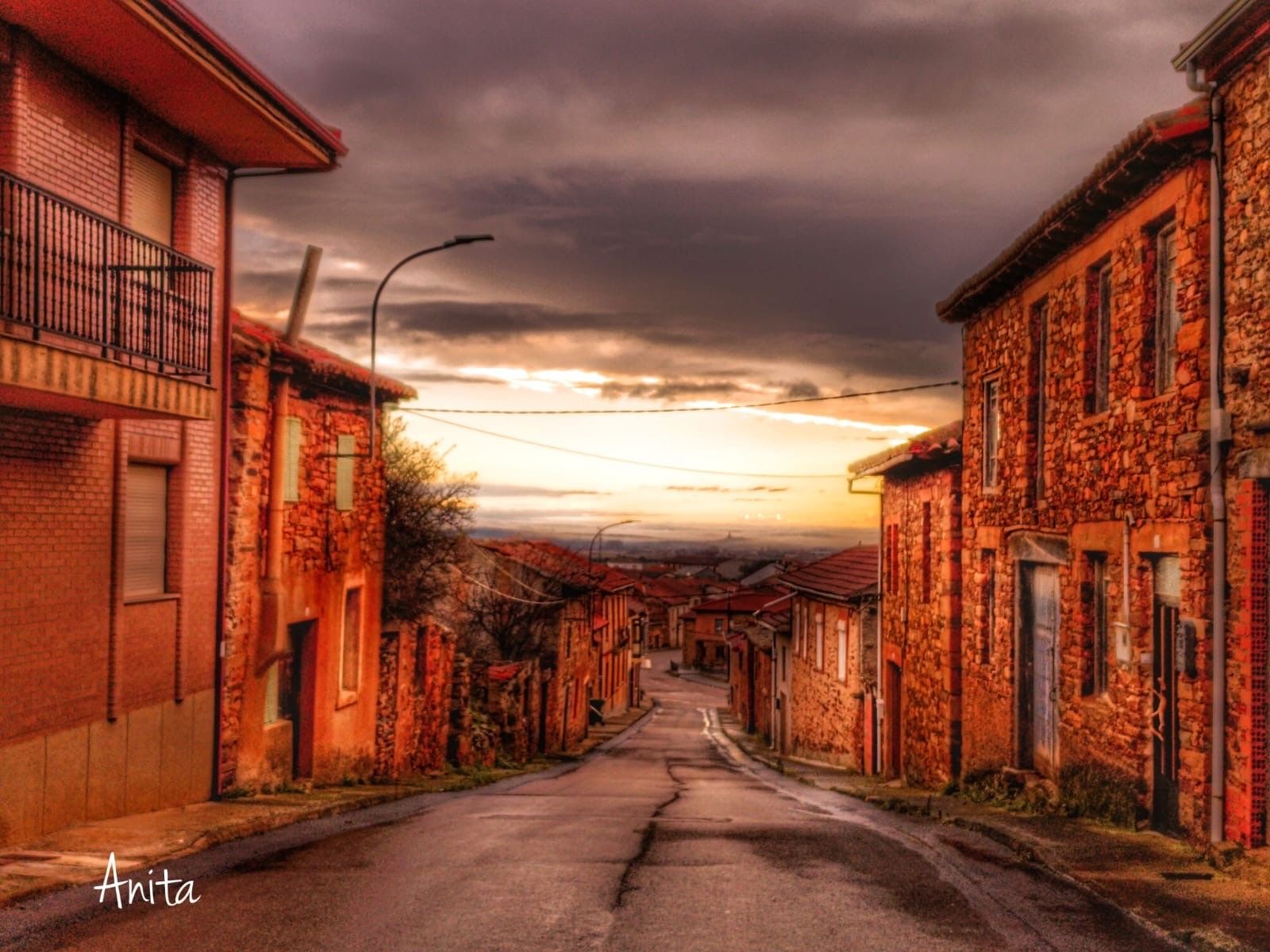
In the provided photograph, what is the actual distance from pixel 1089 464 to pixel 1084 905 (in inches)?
229

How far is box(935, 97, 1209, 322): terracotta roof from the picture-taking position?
9570 mm

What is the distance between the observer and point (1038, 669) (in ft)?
47.5

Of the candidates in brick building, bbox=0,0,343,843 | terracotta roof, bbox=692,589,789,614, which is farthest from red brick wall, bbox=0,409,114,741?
terracotta roof, bbox=692,589,789,614

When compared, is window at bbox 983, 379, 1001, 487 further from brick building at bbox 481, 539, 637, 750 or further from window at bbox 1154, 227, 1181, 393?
brick building at bbox 481, 539, 637, 750

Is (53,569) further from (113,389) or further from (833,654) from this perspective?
(833,654)

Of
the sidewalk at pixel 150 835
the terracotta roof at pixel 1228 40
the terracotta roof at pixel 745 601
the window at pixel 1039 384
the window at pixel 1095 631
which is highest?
the terracotta roof at pixel 1228 40

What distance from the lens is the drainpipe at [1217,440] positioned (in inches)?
360

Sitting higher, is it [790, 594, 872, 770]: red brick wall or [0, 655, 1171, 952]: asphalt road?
[0, 655, 1171, 952]: asphalt road

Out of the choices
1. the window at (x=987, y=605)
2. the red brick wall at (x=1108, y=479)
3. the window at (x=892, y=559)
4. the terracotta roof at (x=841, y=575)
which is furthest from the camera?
the terracotta roof at (x=841, y=575)

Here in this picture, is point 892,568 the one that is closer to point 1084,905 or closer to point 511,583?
point 1084,905

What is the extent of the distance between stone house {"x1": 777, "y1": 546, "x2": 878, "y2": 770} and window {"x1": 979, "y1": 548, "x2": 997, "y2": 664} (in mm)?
8202

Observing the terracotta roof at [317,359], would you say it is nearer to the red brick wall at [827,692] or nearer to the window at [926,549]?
the window at [926,549]

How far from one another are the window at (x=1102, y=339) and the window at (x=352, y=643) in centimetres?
1117

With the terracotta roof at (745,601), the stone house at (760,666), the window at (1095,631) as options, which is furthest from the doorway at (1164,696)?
the terracotta roof at (745,601)
